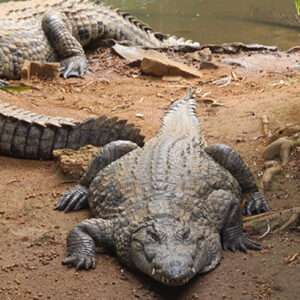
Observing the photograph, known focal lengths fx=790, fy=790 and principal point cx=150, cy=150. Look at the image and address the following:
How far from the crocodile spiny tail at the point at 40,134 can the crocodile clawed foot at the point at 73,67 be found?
260cm

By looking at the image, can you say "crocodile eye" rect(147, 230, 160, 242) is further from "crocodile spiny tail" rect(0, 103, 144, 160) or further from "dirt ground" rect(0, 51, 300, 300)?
"crocodile spiny tail" rect(0, 103, 144, 160)

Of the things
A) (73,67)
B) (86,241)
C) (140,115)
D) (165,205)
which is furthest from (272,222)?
(73,67)

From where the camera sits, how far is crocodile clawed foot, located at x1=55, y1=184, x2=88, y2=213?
15.4 ft

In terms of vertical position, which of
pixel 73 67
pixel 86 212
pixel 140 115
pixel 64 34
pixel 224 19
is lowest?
pixel 224 19

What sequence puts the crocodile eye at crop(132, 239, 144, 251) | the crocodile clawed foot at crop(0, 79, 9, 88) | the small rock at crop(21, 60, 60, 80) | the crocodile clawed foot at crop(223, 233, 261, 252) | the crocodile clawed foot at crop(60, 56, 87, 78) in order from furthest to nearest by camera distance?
1. the crocodile clawed foot at crop(60, 56, 87, 78)
2. the small rock at crop(21, 60, 60, 80)
3. the crocodile clawed foot at crop(0, 79, 9, 88)
4. the crocodile clawed foot at crop(223, 233, 261, 252)
5. the crocodile eye at crop(132, 239, 144, 251)

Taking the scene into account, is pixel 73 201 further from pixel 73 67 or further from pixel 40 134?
pixel 73 67

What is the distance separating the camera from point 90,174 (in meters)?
4.84

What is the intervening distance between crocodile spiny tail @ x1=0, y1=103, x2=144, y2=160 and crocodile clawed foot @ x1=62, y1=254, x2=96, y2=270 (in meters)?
1.51

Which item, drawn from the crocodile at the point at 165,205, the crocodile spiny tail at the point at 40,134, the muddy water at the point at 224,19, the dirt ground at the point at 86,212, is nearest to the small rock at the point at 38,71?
the dirt ground at the point at 86,212

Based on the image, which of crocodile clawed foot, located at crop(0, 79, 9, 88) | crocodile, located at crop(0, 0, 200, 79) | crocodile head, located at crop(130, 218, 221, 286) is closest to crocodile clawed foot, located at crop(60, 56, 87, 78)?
crocodile, located at crop(0, 0, 200, 79)

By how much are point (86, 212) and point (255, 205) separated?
100 centimetres

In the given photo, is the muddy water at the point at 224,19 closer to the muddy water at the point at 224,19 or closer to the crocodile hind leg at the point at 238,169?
the muddy water at the point at 224,19

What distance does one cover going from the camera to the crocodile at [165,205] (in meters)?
3.88

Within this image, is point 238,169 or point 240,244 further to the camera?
point 238,169
